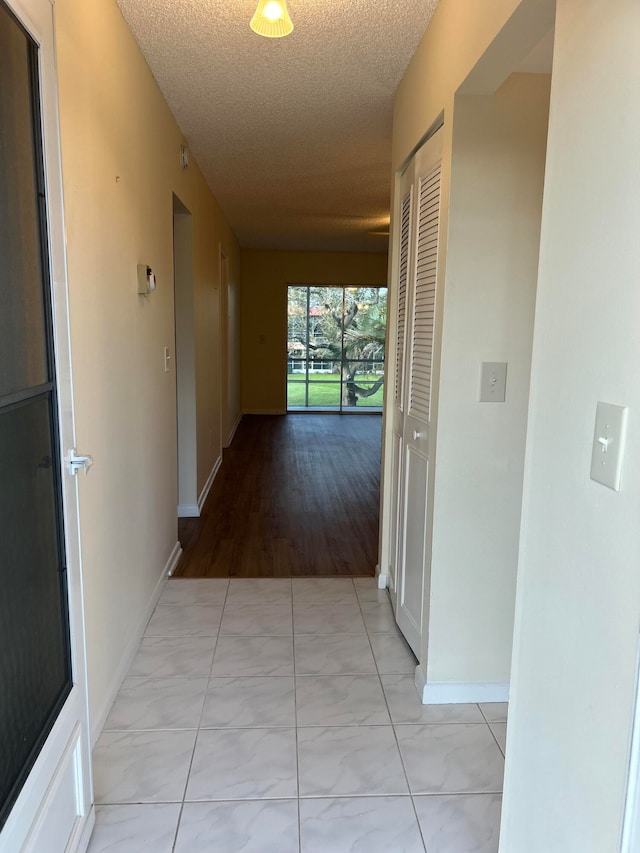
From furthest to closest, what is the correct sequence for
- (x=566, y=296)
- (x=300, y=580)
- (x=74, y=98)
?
(x=300, y=580) → (x=74, y=98) → (x=566, y=296)

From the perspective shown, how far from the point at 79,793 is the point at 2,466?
89 centimetres

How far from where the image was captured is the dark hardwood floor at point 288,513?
3.36 meters

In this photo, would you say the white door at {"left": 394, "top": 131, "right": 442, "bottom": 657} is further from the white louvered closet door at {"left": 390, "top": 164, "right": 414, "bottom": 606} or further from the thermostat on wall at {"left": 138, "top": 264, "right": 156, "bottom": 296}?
the thermostat on wall at {"left": 138, "top": 264, "right": 156, "bottom": 296}

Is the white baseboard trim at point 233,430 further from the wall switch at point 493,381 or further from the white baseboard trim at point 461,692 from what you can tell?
the wall switch at point 493,381

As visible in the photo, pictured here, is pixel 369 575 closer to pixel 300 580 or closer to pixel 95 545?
pixel 300 580

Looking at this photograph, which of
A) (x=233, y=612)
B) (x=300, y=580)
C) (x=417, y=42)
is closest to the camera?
(x=417, y=42)

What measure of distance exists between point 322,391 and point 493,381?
7535 mm

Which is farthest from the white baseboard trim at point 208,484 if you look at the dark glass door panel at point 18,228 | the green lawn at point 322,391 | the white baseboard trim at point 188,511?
the green lawn at point 322,391

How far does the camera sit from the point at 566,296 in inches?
39.3

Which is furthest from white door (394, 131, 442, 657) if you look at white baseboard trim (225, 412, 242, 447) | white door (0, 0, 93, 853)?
white baseboard trim (225, 412, 242, 447)

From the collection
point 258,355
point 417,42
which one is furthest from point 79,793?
point 258,355

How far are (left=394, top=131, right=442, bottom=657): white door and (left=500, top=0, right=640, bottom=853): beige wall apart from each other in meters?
0.98

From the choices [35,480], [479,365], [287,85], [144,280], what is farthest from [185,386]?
[35,480]

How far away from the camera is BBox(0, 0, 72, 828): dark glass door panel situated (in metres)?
1.09
